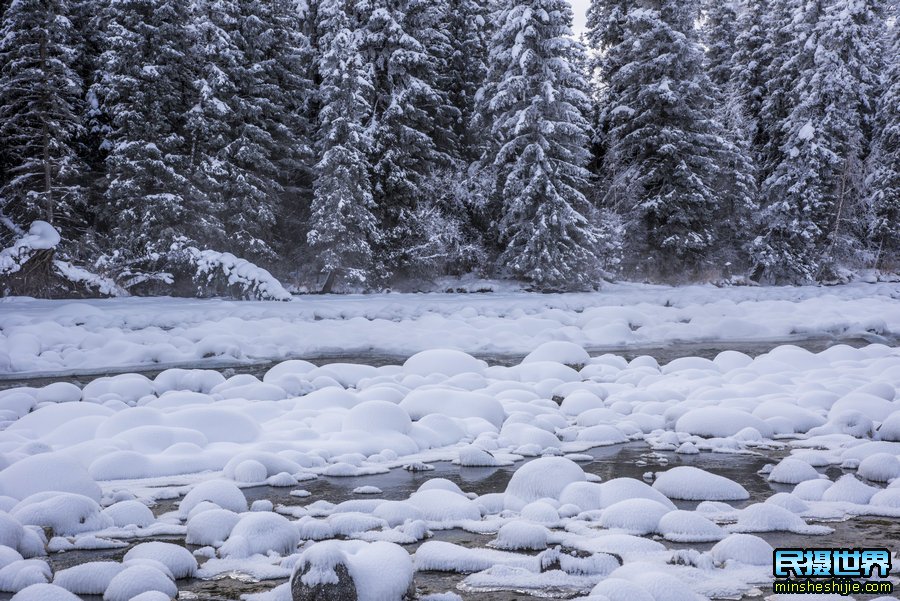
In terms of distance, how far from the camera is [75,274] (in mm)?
17297

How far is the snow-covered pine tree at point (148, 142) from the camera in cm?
1934

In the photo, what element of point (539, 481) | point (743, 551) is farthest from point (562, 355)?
point (743, 551)

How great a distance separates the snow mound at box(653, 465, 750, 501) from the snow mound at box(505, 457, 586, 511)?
0.47 meters

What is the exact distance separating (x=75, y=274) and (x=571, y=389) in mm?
14396

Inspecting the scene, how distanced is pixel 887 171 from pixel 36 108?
2818 cm

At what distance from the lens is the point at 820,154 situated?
2586cm

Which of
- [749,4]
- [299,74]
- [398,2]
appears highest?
[749,4]

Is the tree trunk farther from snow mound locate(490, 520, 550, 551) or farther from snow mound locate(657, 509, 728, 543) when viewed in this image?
snow mound locate(657, 509, 728, 543)

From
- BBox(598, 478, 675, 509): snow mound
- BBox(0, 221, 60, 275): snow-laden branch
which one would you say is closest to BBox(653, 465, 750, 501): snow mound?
BBox(598, 478, 675, 509): snow mound

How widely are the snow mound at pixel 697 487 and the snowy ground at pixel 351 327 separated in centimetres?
628

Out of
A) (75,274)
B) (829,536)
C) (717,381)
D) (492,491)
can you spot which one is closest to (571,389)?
(717,381)

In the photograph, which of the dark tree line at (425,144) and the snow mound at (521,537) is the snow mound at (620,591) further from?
the dark tree line at (425,144)

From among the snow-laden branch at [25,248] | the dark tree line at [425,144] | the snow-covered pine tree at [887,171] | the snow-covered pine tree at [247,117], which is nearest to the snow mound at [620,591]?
the dark tree line at [425,144]

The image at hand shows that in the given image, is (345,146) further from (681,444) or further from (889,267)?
(889,267)
